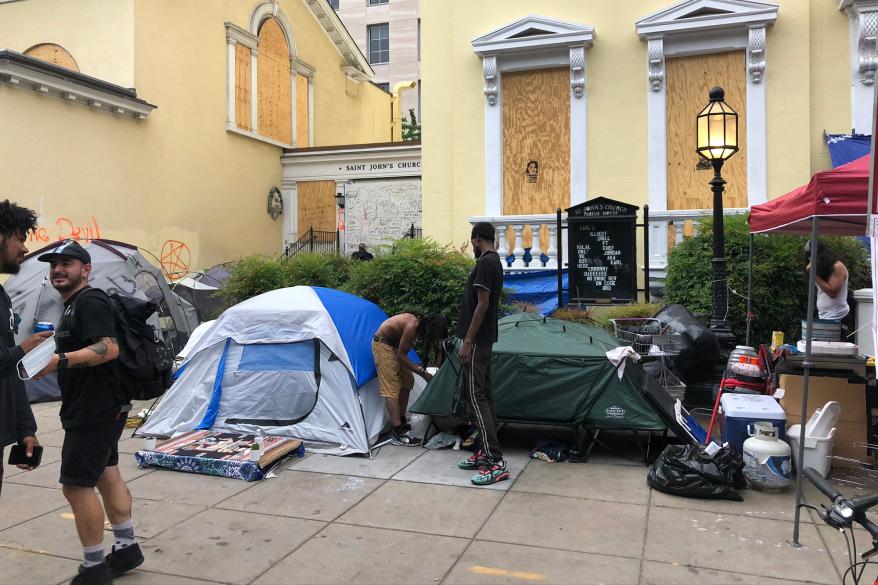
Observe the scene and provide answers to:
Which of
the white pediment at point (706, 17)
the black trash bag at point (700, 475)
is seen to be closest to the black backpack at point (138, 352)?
the black trash bag at point (700, 475)

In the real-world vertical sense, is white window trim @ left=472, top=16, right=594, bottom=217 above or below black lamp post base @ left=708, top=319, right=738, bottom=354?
above

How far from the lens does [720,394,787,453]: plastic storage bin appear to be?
5.54 metres

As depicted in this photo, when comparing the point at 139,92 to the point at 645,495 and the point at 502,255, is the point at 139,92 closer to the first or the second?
the point at 502,255

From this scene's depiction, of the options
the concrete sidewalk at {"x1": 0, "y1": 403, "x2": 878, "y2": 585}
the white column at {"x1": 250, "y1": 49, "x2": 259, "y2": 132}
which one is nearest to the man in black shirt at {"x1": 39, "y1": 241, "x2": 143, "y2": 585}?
the concrete sidewalk at {"x1": 0, "y1": 403, "x2": 878, "y2": 585}

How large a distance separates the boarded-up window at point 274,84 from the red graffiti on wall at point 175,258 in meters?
4.87

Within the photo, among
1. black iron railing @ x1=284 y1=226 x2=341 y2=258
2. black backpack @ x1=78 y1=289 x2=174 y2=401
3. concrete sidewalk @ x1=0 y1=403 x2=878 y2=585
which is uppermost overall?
black iron railing @ x1=284 y1=226 x2=341 y2=258

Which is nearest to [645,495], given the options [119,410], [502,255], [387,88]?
[119,410]

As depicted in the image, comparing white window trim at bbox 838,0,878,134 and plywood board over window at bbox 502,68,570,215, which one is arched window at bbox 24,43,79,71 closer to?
plywood board over window at bbox 502,68,570,215

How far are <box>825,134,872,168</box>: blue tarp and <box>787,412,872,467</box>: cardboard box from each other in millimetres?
5885

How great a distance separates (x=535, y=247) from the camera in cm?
1155

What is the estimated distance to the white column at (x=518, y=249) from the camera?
11562 mm

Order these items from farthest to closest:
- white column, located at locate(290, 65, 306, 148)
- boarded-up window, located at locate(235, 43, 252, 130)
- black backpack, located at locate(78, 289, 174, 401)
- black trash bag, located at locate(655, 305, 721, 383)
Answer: white column, located at locate(290, 65, 306, 148)
boarded-up window, located at locate(235, 43, 252, 130)
black trash bag, located at locate(655, 305, 721, 383)
black backpack, located at locate(78, 289, 174, 401)

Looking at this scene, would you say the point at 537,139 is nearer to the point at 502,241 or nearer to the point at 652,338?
the point at 502,241

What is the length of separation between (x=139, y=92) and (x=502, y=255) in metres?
10.9
